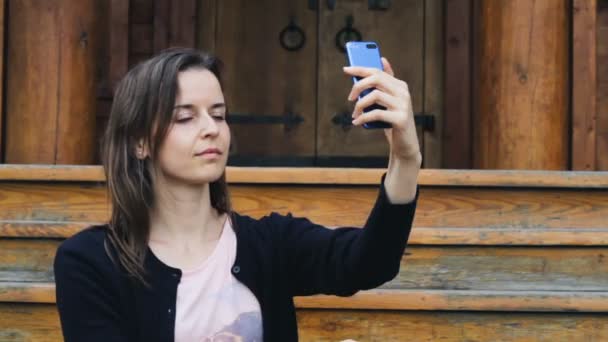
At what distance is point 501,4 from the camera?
10.8ft

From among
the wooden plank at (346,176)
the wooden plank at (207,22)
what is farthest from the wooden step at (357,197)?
the wooden plank at (207,22)

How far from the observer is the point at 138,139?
176 cm

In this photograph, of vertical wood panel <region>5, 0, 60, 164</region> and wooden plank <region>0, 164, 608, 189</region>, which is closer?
wooden plank <region>0, 164, 608, 189</region>

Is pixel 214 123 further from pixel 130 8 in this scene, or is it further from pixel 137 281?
pixel 130 8

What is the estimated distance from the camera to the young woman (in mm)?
1617

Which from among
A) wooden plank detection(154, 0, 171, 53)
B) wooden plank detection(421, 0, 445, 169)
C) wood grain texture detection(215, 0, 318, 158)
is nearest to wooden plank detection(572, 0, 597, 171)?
wooden plank detection(421, 0, 445, 169)

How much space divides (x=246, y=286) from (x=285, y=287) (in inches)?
3.9

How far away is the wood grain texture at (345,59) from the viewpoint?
4.58 metres

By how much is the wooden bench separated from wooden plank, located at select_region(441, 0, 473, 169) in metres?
1.62

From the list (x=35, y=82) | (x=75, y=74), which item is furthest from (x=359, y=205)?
(x=35, y=82)

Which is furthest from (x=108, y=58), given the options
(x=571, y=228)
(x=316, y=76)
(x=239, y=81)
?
(x=571, y=228)

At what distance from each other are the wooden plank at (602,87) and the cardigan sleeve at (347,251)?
111 inches

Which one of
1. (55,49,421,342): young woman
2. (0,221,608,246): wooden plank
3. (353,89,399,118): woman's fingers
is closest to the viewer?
(353,89,399,118): woman's fingers

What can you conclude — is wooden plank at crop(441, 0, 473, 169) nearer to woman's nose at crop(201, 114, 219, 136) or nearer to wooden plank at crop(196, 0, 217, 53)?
wooden plank at crop(196, 0, 217, 53)
